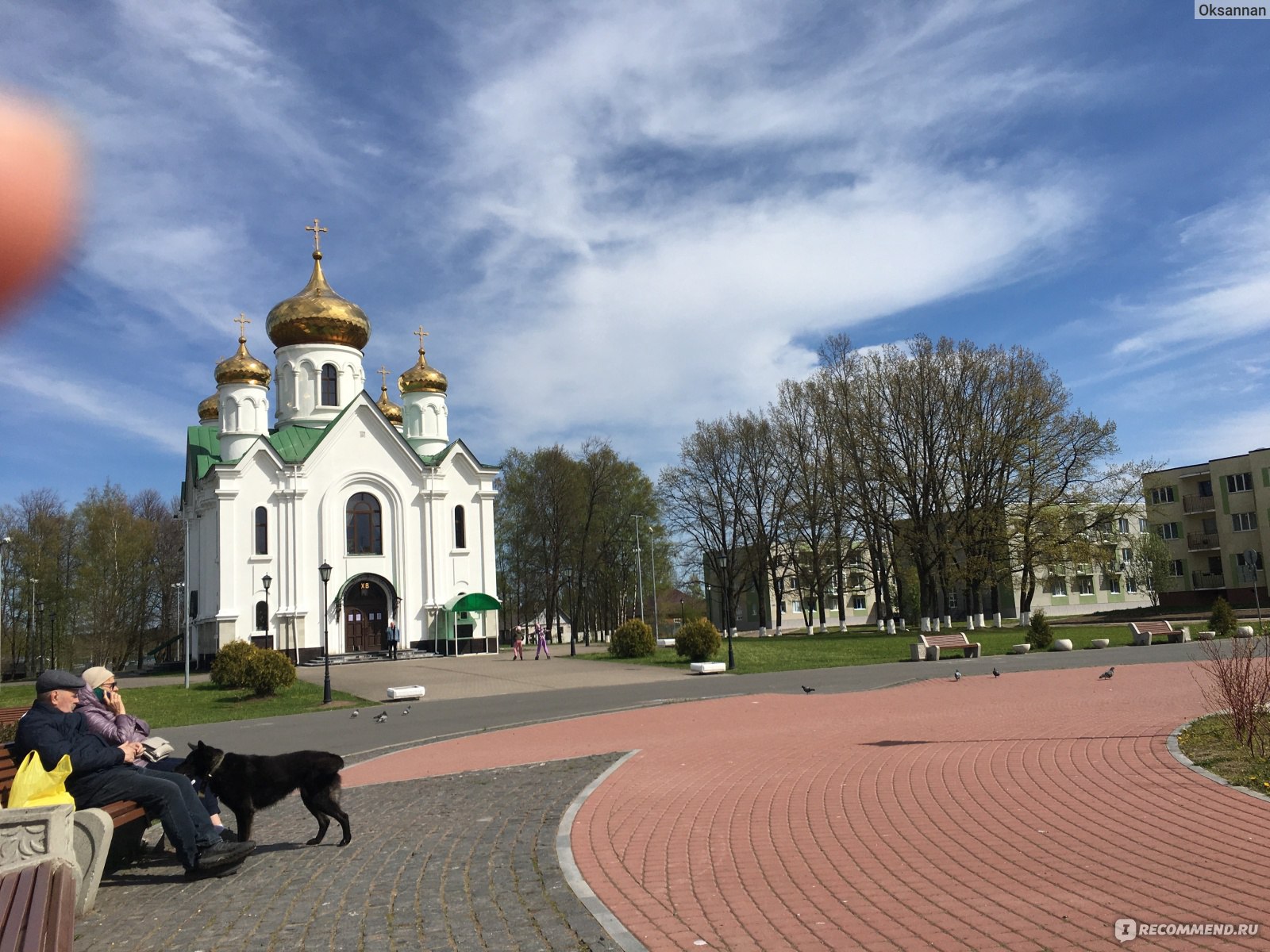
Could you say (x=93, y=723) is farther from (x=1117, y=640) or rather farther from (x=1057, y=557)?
(x=1057, y=557)

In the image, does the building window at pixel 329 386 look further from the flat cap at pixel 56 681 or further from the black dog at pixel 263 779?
the flat cap at pixel 56 681

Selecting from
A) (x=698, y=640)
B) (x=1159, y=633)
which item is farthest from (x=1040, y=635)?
(x=698, y=640)

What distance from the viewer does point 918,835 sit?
655 centimetres

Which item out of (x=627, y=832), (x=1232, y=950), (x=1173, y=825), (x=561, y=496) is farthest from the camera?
(x=561, y=496)

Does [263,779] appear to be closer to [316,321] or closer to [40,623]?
[316,321]

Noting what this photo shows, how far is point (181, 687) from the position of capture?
29.7 metres

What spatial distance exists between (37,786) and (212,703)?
20.1 metres

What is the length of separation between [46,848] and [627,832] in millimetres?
3795

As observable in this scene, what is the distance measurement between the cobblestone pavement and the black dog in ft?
1.08

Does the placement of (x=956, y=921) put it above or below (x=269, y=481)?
below

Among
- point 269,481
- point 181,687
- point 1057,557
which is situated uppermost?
point 269,481

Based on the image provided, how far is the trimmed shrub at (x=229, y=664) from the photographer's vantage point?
2677cm

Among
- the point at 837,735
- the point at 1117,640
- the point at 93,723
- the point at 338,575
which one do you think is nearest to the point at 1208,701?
the point at 837,735

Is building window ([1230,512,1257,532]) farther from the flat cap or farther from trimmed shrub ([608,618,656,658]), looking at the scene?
Answer: the flat cap
